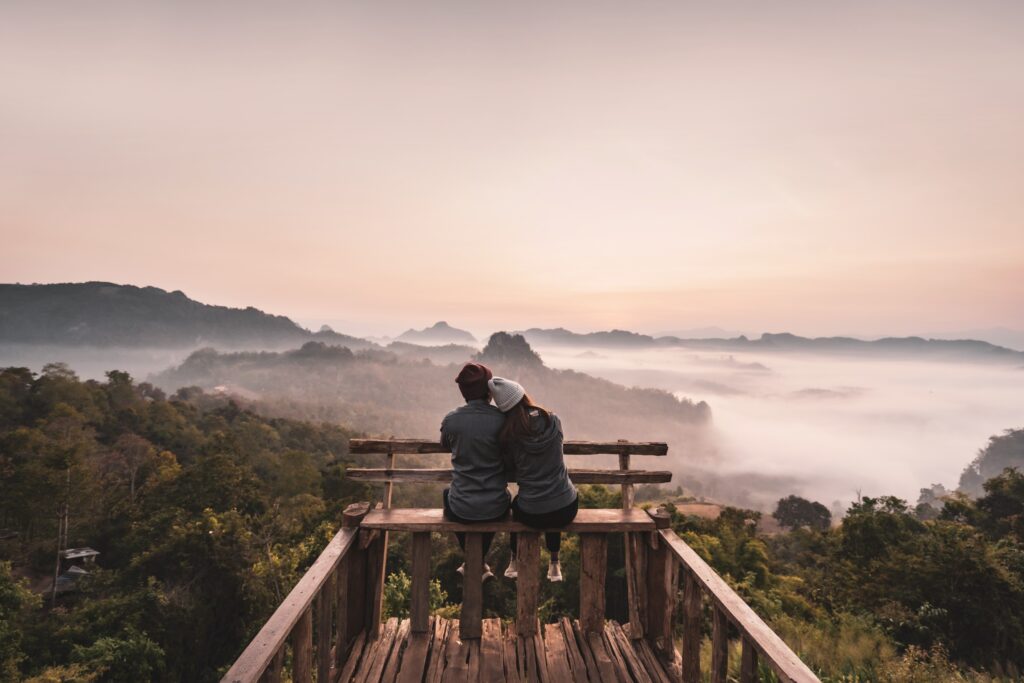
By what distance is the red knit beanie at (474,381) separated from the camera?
11.7 ft

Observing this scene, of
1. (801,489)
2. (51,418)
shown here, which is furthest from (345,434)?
(801,489)

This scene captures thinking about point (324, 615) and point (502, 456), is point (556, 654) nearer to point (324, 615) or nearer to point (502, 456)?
point (502, 456)

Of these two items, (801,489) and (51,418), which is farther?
(801,489)

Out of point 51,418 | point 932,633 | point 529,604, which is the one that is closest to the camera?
point 529,604

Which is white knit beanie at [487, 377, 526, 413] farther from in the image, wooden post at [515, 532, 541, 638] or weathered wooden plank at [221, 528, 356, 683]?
weathered wooden plank at [221, 528, 356, 683]

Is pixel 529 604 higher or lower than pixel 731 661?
higher

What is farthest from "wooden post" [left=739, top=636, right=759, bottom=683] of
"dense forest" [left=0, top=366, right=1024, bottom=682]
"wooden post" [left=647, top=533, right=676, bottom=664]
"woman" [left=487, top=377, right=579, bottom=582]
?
"dense forest" [left=0, top=366, right=1024, bottom=682]

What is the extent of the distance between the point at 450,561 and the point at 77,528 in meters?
29.0

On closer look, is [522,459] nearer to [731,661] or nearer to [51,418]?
[731,661]

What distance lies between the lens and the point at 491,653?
3902mm

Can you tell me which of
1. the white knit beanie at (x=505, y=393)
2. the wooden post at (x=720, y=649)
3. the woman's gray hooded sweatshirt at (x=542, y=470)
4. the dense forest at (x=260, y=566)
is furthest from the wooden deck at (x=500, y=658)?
the dense forest at (x=260, y=566)

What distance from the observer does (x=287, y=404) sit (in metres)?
146

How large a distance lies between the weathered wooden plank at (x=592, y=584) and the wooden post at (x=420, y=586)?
1.32m

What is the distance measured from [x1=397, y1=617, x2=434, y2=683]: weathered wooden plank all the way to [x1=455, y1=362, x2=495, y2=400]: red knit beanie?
2.09 meters
